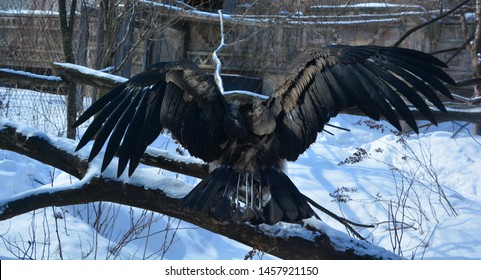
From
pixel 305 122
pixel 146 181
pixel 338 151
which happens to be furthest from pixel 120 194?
pixel 338 151

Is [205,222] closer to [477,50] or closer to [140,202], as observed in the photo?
[140,202]

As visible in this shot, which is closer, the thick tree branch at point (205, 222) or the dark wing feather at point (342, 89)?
the thick tree branch at point (205, 222)

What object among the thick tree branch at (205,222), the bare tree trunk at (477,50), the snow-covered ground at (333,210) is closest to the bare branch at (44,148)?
the thick tree branch at (205,222)

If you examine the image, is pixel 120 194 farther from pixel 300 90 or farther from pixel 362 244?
pixel 362 244

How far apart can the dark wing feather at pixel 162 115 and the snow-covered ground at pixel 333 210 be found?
230mm

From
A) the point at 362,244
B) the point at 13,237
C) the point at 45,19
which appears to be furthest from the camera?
the point at 45,19

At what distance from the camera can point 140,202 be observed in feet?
9.46

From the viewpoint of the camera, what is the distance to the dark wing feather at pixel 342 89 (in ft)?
9.40

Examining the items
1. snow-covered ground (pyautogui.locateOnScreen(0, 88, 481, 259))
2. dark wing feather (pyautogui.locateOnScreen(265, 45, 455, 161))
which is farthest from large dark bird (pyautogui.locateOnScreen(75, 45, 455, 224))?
snow-covered ground (pyautogui.locateOnScreen(0, 88, 481, 259))

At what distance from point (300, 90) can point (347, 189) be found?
394 centimetres

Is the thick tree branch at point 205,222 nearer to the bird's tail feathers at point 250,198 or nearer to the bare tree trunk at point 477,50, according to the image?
the bird's tail feathers at point 250,198

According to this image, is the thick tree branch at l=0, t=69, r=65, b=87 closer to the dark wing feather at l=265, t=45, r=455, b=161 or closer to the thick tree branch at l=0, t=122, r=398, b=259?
the thick tree branch at l=0, t=122, r=398, b=259

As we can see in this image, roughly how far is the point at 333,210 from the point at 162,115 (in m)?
3.84

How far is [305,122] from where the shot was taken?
288cm
